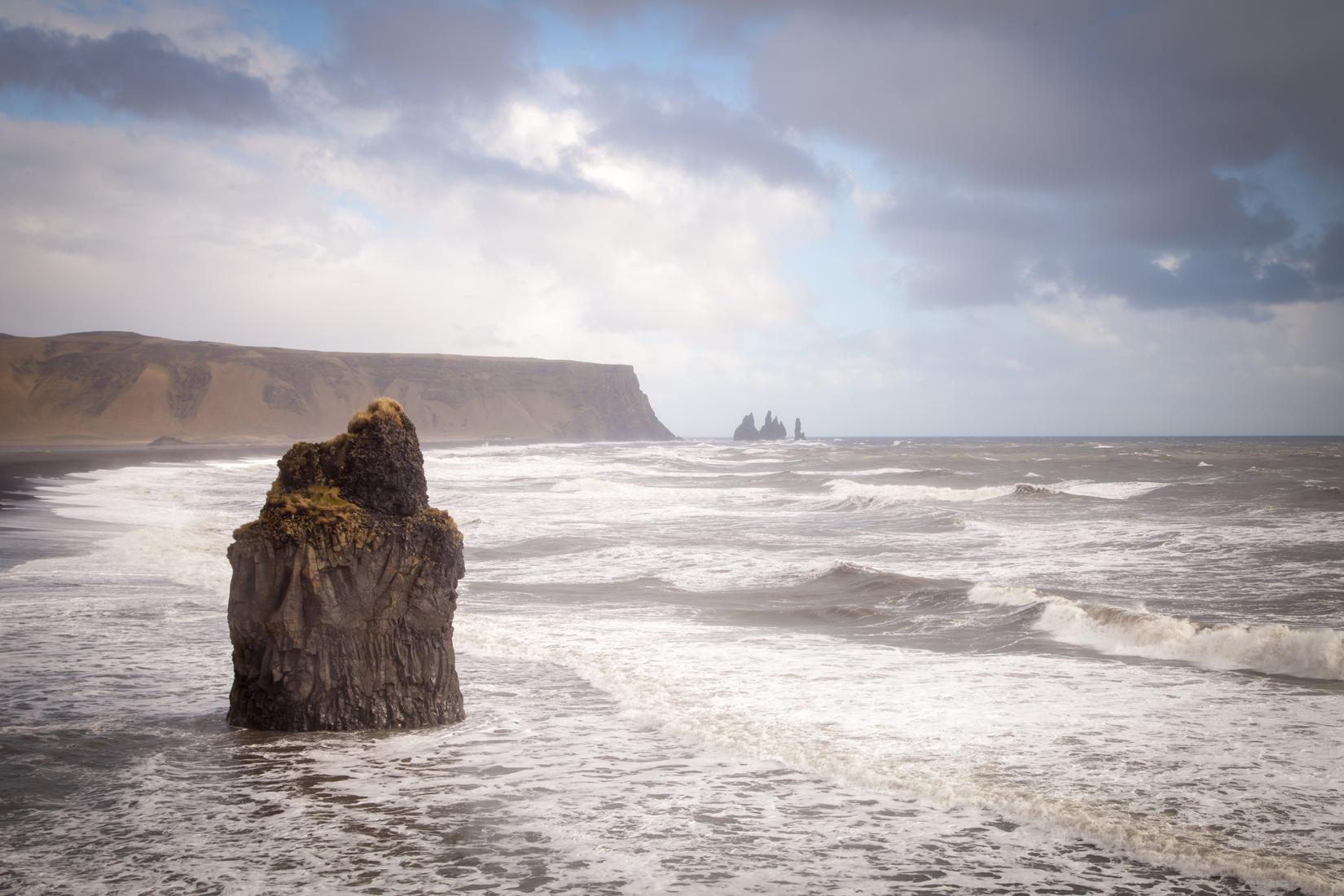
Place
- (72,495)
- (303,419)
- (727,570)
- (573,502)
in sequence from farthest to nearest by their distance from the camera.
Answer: (303,419) → (573,502) → (72,495) → (727,570)

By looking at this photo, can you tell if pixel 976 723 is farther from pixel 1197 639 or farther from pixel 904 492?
pixel 904 492

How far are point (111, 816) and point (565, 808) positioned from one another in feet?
6.90

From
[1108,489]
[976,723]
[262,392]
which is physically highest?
[262,392]

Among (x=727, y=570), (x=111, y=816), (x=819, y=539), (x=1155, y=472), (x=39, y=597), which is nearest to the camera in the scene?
(x=111, y=816)

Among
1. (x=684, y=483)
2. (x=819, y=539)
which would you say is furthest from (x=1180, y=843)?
(x=684, y=483)

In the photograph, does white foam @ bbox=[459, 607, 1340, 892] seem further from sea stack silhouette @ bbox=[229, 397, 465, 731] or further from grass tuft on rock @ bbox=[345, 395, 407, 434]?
grass tuft on rock @ bbox=[345, 395, 407, 434]

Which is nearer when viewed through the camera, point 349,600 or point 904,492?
point 349,600

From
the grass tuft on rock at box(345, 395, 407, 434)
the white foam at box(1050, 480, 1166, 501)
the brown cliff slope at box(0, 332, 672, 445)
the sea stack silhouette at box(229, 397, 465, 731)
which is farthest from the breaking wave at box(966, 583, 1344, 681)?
the brown cliff slope at box(0, 332, 672, 445)

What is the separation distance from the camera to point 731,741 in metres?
6.00

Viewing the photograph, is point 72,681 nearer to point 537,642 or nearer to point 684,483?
point 537,642

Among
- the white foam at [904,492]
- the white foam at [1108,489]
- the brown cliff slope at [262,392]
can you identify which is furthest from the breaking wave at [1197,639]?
the brown cliff slope at [262,392]

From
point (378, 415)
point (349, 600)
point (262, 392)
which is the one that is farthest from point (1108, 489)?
point (262, 392)

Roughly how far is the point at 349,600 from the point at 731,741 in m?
2.51

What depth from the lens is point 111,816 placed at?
178 inches
